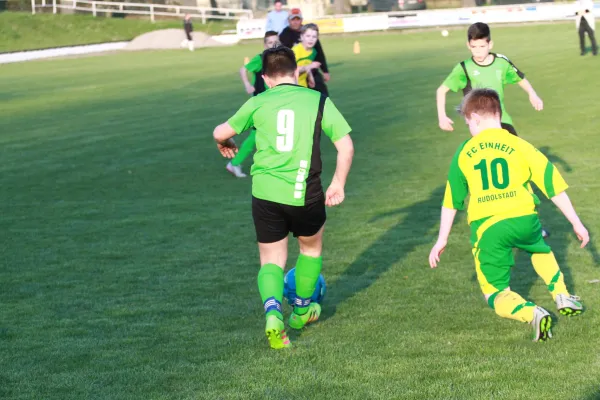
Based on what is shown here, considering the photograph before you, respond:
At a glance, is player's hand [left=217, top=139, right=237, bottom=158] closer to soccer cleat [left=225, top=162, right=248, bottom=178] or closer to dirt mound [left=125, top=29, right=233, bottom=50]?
soccer cleat [left=225, top=162, right=248, bottom=178]

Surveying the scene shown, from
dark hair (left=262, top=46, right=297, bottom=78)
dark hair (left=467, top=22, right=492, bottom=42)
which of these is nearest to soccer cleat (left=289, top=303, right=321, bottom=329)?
dark hair (left=262, top=46, right=297, bottom=78)

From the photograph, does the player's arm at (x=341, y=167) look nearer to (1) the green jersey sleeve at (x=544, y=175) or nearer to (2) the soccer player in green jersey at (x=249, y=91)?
(1) the green jersey sleeve at (x=544, y=175)

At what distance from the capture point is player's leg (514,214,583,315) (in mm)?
5984

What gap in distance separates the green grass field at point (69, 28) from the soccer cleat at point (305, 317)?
156ft

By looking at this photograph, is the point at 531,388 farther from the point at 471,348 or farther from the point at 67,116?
the point at 67,116

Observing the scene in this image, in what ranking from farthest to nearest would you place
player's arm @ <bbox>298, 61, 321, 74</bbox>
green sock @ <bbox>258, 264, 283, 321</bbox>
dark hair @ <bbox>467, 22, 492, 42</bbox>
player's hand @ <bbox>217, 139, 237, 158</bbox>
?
player's arm @ <bbox>298, 61, 321, 74</bbox> → dark hair @ <bbox>467, 22, 492, 42</bbox> → player's hand @ <bbox>217, 139, 237, 158</bbox> → green sock @ <bbox>258, 264, 283, 321</bbox>

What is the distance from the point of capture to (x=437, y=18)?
48156 millimetres

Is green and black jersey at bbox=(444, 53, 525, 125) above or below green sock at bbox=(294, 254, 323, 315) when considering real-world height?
above

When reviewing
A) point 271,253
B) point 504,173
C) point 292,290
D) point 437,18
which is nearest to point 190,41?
point 437,18

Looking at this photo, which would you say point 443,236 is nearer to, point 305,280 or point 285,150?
point 305,280

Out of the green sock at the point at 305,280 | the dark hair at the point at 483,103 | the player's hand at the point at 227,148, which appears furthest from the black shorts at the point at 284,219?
the dark hair at the point at 483,103

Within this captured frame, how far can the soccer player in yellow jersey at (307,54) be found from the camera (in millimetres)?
13766

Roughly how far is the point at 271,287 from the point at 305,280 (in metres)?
0.38

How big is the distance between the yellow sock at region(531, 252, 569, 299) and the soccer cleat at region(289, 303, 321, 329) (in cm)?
148
